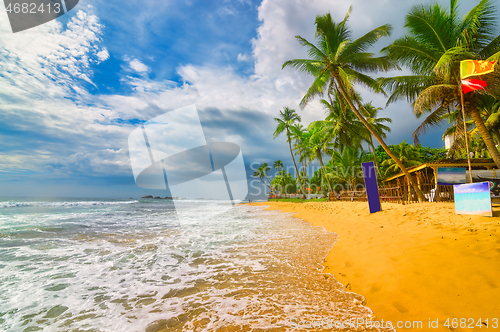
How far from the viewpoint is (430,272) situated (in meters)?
2.54

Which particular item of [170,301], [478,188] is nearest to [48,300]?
[170,301]

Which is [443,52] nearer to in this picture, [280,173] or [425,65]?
[425,65]

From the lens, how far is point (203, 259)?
177 inches

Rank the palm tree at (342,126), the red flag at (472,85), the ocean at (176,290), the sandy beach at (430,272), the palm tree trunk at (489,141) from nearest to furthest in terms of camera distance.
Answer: the sandy beach at (430,272)
the ocean at (176,290)
the red flag at (472,85)
the palm tree trunk at (489,141)
the palm tree at (342,126)

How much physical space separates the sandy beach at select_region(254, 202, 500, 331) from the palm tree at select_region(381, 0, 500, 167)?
699 centimetres

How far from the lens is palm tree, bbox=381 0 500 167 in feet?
28.5

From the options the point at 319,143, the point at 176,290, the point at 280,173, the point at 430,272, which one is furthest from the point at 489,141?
the point at 280,173

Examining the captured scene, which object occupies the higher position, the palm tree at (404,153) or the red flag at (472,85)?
the red flag at (472,85)

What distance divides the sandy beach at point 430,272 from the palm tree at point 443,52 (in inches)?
275

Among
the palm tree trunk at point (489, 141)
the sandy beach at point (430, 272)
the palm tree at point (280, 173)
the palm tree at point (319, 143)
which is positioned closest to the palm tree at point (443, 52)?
the palm tree trunk at point (489, 141)

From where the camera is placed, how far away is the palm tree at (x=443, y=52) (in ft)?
28.5

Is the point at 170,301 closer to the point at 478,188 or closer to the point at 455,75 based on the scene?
the point at 478,188

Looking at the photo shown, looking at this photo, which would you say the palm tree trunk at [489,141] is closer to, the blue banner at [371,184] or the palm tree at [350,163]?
the blue banner at [371,184]

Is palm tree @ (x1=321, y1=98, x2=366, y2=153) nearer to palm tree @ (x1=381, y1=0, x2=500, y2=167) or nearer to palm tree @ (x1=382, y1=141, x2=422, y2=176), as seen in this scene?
palm tree @ (x1=382, y1=141, x2=422, y2=176)
